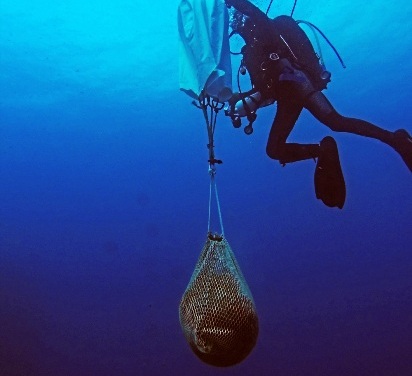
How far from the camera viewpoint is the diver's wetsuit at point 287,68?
423 centimetres

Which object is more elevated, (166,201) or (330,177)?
(166,201)

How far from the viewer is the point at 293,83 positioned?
4340 mm

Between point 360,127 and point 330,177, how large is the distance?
631 millimetres

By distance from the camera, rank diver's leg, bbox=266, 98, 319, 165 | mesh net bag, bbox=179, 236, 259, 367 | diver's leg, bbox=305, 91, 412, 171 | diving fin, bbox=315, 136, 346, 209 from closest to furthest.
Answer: mesh net bag, bbox=179, 236, 259, 367 → diver's leg, bbox=305, 91, 412, 171 → diving fin, bbox=315, 136, 346, 209 → diver's leg, bbox=266, 98, 319, 165

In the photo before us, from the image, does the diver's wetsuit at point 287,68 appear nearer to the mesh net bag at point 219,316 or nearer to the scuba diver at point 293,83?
the scuba diver at point 293,83

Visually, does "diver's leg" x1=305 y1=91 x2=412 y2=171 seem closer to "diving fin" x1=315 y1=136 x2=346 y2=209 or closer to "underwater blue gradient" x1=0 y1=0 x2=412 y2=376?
"diving fin" x1=315 y1=136 x2=346 y2=209

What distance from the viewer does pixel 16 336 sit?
21.2 meters

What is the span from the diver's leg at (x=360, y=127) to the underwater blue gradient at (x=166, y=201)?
6112mm

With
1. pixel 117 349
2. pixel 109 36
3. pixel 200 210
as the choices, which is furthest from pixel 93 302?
pixel 109 36

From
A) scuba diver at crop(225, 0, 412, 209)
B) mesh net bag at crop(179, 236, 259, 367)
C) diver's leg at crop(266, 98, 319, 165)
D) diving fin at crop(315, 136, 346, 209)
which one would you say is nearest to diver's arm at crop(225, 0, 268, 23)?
scuba diver at crop(225, 0, 412, 209)

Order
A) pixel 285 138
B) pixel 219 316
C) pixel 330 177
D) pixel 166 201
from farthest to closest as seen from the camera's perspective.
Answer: pixel 166 201 → pixel 285 138 → pixel 330 177 → pixel 219 316

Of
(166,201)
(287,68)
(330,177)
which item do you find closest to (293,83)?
(287,68)

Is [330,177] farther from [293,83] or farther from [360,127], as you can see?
[293,83]

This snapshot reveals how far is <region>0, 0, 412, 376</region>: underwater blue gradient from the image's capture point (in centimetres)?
1397
